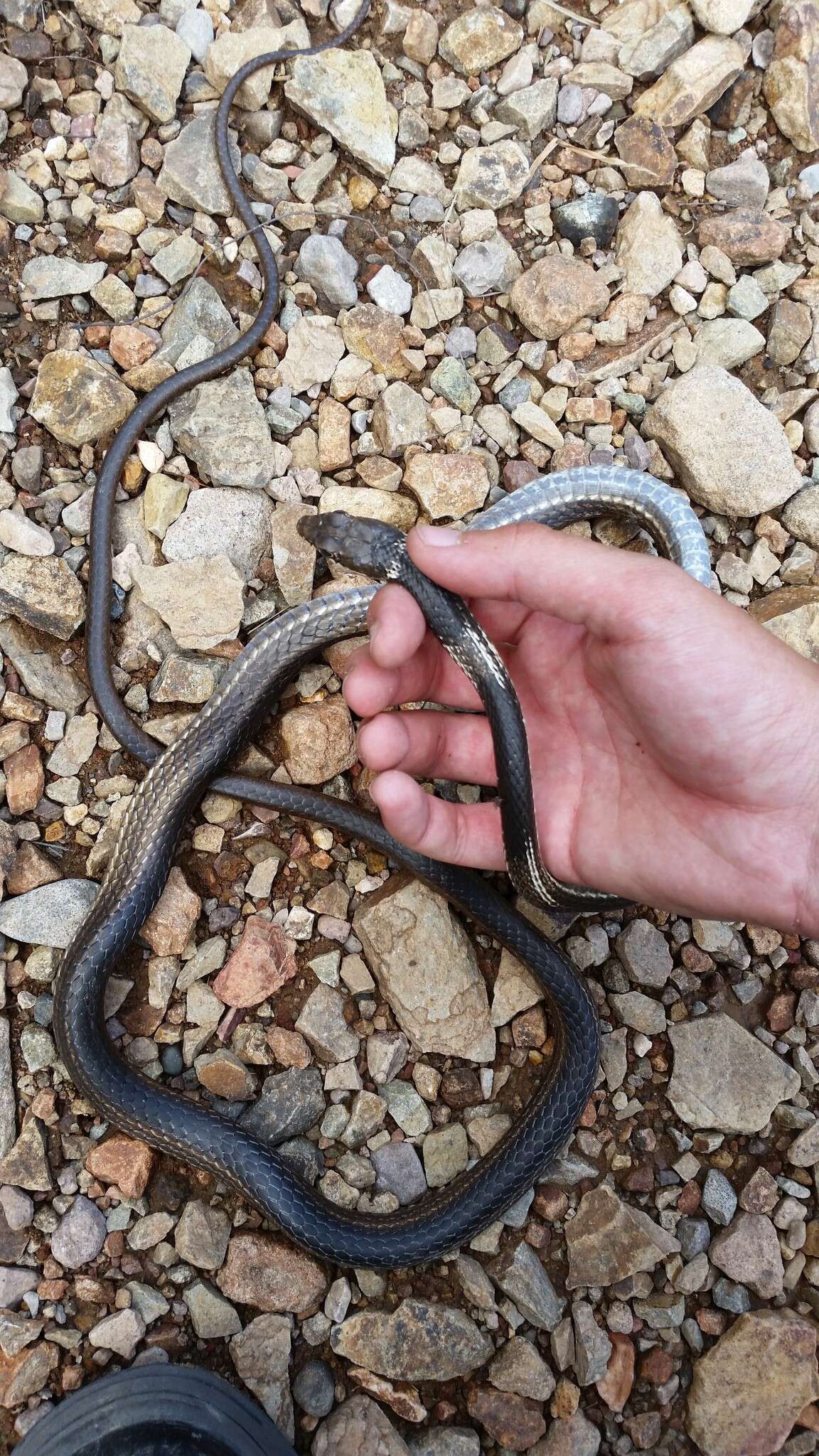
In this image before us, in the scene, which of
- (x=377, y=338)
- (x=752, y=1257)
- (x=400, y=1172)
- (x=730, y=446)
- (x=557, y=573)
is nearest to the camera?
(x=557, y=573)

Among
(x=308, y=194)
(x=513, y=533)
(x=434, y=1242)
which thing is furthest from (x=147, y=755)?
(x=308, y=194)

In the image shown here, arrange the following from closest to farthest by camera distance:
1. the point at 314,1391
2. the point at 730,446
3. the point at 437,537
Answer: the point at 437,537 → the point at 314,1391 → the point at 730,446

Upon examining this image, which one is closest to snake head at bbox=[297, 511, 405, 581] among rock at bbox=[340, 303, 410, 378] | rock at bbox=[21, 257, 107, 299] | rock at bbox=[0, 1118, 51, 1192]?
rock at bbox=[340, 303, 410, 378]

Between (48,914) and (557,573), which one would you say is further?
(48,914)

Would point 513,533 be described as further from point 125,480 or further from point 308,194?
point 308,194

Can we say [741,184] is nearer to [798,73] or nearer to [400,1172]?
[798,73]

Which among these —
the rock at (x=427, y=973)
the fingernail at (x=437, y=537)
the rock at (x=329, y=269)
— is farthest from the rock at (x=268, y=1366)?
the rock at (x=329, y=269)

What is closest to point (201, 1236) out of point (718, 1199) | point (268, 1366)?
point (268, 1366)

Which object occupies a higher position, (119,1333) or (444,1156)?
(444,1156)
